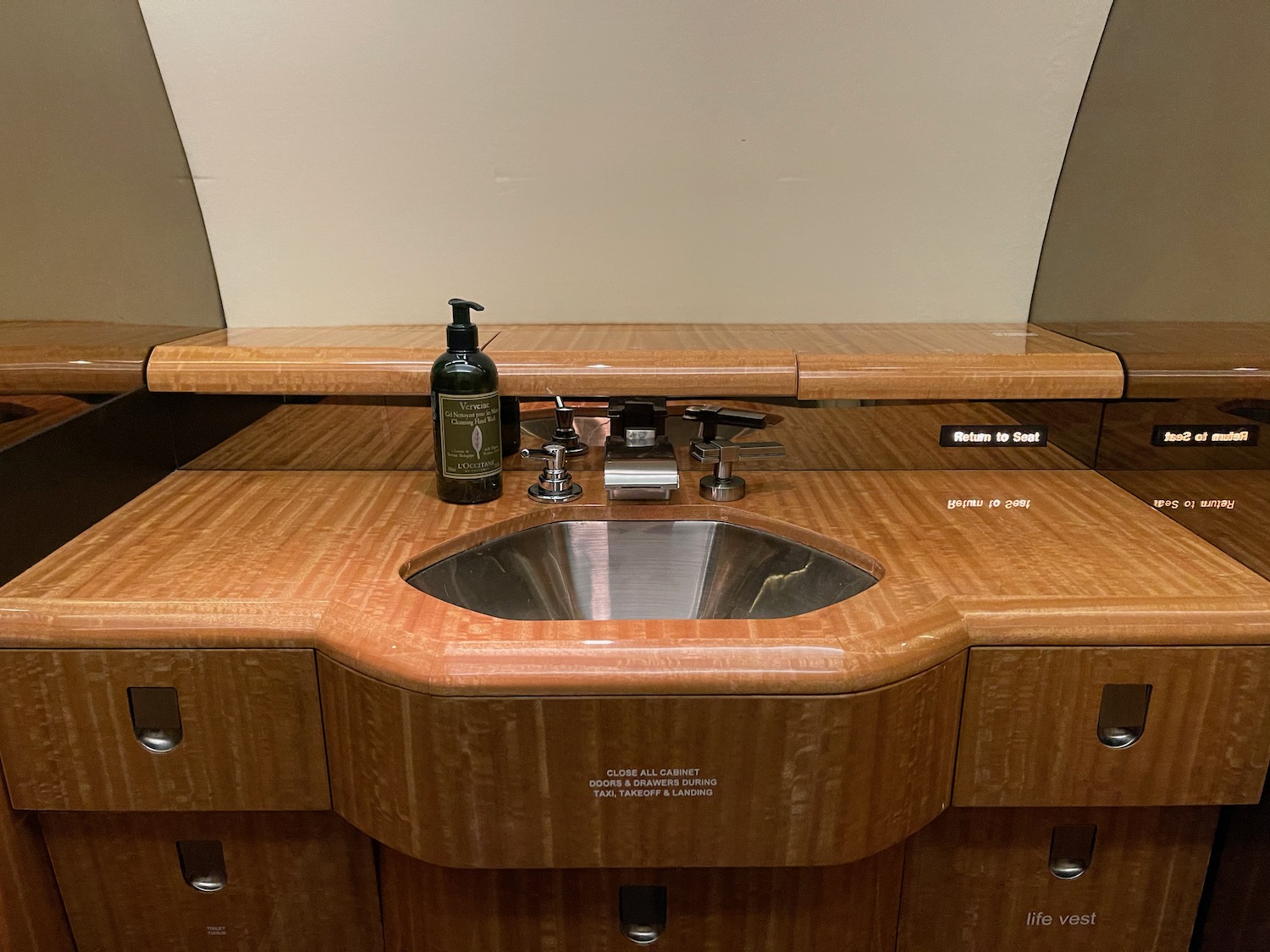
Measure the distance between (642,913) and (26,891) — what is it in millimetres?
620

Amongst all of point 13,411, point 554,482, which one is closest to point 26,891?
point 13,411

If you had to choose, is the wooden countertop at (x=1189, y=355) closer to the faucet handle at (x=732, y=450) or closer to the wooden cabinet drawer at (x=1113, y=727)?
the wooden cabinet drawer at (x=1113, y=727)

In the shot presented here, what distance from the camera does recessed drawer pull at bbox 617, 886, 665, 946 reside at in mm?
890

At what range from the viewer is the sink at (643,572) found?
1008 millimetres

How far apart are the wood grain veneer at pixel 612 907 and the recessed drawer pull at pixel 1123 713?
0.27 m

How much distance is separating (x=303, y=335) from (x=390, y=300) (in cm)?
14

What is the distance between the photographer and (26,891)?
0.86m

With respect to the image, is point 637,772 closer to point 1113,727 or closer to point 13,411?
point 1113,727

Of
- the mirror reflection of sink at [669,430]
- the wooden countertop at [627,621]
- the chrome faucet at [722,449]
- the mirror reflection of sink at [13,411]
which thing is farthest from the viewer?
the mirror reflection of sink at [669,430]

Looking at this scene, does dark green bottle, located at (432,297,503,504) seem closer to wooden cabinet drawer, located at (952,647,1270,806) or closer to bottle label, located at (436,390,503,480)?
bottle label, located at (436,390,503,480)

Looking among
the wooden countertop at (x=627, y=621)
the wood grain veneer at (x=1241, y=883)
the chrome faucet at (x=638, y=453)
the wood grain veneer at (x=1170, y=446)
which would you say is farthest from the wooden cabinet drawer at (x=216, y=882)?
the wood grain veneer at (x=1170, y=446)

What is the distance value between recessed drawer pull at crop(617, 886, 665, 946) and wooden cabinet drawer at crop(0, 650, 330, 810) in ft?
1.06

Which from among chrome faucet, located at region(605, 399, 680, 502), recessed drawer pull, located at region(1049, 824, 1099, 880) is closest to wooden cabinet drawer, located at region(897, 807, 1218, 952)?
recessed drawer pull, located at region(1049, 824, 1099, 880)

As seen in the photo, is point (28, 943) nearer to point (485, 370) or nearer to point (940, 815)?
point (485, 370)
